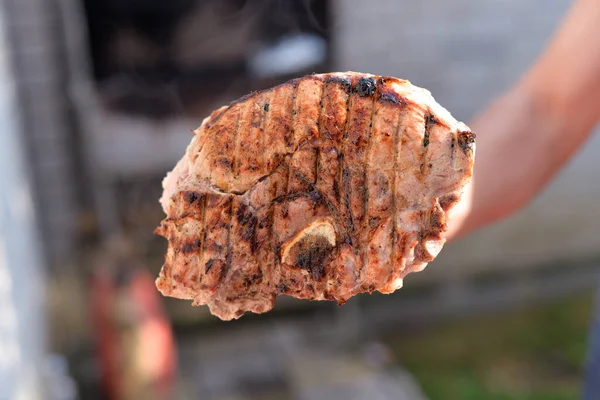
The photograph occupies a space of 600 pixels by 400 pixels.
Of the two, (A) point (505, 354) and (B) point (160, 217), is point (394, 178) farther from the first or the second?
(A) point (505, 354)

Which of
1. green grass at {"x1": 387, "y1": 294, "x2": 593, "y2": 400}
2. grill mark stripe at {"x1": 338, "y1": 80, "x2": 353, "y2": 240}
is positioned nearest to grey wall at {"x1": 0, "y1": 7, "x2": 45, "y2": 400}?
grill mark stripe at {"x1": 338, "y1": 80, "x2": 353, "y2": 240}

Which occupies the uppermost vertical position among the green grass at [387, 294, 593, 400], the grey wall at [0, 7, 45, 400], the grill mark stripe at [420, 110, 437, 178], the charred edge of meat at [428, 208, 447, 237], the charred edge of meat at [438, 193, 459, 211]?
the grill mark stripe at [420, 110, 437, 178]

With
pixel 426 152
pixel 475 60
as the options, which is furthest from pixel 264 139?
pixel 475 60

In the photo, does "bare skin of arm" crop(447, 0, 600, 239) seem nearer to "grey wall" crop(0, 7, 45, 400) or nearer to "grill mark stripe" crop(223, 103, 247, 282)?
"grill mark stripe" crop(223, 103, 247, 282)

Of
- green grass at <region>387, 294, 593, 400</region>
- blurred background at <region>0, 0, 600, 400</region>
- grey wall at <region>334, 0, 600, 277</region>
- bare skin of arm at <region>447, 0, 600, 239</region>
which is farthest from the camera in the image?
green grass at <region>387, 294, 593, 400</region>

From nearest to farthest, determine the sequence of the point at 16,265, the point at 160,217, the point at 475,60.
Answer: the point at 16,265 → the point at 160,217 → the point at 475,60

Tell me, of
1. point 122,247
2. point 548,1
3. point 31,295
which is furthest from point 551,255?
point 31,295
